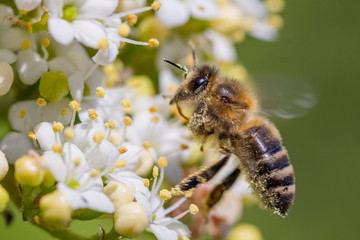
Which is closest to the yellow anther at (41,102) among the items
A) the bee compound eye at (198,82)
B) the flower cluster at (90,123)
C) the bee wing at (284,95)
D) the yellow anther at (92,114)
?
the flower cluster at (90,123)

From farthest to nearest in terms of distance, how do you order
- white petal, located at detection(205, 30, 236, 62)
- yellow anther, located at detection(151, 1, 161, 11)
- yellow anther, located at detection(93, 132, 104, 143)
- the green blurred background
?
the green blurred background < white petal, located at detection(205, 30, 236, 62) < yellow anther, located at detection(151, 1, 161, 11) < yellow anther, located at detection(93, 132, 104, 143)

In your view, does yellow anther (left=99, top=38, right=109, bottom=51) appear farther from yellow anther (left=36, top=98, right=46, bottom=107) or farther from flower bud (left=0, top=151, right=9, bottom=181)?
flower bud (left=0, top=151, right=9, bottom=181)

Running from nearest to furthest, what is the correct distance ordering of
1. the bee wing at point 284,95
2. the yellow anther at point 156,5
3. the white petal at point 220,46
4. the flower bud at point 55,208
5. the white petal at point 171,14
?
the flower bud at point 55,208
the yellow anther at point 156,5
the white petal at point 171,14
the bee wing at point 284,95
the white petal at point 220,46

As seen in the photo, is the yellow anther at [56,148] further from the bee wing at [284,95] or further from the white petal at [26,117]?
the bee wing at [284,95]

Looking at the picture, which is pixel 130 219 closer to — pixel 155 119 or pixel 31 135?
pixel 31 135

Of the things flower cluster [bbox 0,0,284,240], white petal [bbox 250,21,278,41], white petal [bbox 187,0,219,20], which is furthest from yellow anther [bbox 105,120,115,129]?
white petal [bbox 250,21,278,41]

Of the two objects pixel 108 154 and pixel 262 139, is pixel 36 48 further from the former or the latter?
pixel 262 139

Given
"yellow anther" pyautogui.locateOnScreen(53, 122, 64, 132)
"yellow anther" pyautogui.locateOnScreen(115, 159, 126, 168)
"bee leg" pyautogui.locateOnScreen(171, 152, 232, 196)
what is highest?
"yellow anther" pyautogui.locateOnScreen(53, 122, 64, 132)
